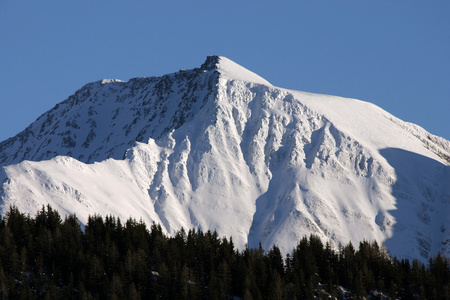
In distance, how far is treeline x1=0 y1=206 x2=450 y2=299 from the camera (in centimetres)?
16150

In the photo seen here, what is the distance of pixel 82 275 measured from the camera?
16288cm

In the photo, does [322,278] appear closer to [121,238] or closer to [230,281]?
[230,281]

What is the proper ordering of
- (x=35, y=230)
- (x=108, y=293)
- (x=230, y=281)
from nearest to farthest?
(x=108, y=293) → (x=230, y=281) → (x=35, y=230)

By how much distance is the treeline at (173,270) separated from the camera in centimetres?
16150

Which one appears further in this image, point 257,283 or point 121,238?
point 121,238

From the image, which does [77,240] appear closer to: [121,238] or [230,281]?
[121,238]

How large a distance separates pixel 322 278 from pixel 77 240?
1848 inches

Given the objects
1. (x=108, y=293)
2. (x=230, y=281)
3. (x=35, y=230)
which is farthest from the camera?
(x=35, y=230)

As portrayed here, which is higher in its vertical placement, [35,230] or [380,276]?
[35,230]

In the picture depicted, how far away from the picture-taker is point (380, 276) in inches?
7087

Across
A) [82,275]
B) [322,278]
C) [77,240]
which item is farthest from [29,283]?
[322,278]

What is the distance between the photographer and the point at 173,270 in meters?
167

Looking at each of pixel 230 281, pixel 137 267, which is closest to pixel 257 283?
pixel 230 281

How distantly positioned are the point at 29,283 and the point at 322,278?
54.7m
